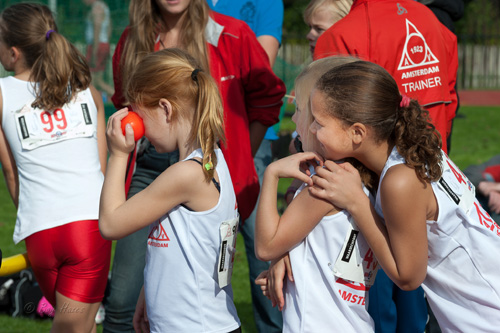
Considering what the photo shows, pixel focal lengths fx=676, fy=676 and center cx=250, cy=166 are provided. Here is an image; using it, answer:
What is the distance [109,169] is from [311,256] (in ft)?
2.92

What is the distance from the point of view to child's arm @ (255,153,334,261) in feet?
7.88

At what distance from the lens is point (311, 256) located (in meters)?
2.47

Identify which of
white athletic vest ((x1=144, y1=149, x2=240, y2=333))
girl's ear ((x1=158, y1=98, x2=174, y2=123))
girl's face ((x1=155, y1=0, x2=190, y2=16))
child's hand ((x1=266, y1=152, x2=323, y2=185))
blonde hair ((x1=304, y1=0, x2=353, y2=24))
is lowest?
white athletic vest ((x1=144, y1=149, x2=240, y2=333))

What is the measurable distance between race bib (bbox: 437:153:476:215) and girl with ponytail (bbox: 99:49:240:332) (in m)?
0.87

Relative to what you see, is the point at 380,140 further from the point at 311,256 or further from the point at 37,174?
the point at 37,174

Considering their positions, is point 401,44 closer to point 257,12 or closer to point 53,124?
point 257,12

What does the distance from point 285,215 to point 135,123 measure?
741 millimetres

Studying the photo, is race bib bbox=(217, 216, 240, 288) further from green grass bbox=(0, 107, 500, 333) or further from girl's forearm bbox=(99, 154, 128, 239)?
green grass bbox=(0, 107, 500, 333)

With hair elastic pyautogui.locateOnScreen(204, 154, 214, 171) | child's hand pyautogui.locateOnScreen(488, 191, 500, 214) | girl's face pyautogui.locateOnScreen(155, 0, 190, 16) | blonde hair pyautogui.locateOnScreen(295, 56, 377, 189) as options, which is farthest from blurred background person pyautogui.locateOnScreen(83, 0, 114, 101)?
blonde hair pyautogui.locateOnScreen(295, 56, 377, 189)

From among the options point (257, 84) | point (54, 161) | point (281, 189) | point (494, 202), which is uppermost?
point (257, 84)

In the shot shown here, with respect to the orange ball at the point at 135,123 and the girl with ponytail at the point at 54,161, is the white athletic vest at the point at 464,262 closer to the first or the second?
the orange ball at the point at 135,123

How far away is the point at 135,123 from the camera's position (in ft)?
8.95

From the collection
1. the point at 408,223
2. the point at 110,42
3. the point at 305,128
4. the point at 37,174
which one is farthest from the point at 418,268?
the point at 110,42

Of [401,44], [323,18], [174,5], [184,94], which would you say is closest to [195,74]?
[184,94]
